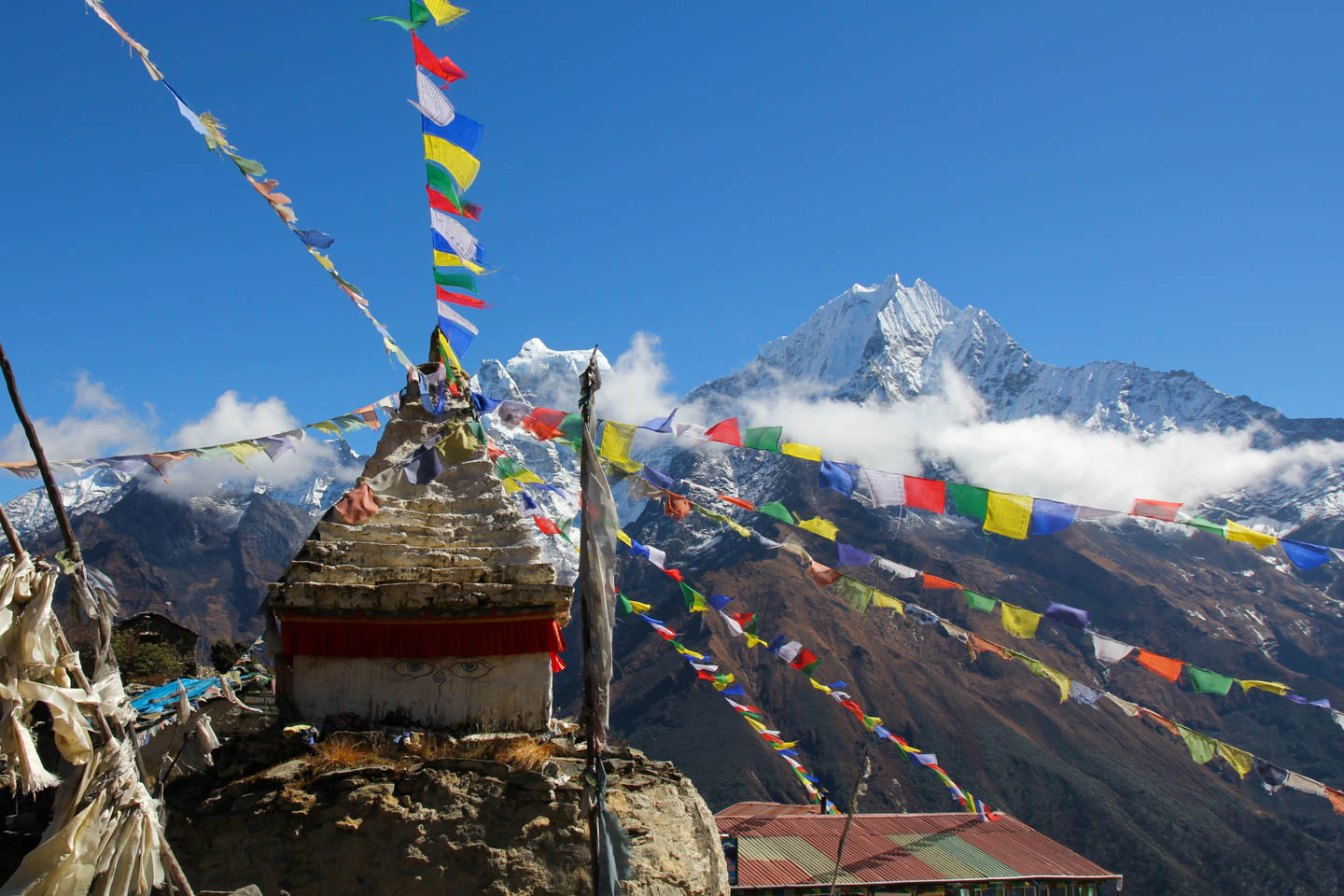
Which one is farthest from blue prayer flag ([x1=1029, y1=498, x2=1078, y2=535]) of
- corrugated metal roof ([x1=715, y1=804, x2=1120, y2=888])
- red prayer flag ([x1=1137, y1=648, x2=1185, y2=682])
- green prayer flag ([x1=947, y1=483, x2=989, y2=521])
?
corrugated metal roof ([x1=715, y1=804, x2=1120, y2=888])

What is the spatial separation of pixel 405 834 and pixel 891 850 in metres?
18.7

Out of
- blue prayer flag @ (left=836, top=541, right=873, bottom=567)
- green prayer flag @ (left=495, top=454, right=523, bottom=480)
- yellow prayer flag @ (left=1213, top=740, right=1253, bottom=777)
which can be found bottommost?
yellow prayer flag @ (left=1213, top=740, right=1253, bottom=777)

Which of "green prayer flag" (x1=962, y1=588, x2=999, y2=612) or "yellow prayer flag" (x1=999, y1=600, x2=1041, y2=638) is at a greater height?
A: "green prayer flag" (x1=962, y1=588, x2=999, y2=612)

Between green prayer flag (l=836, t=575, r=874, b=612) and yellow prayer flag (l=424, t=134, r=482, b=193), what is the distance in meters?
6.22

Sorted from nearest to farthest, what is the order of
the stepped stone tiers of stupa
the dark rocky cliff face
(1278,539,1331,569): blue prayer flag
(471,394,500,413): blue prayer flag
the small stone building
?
the stepped stone tiers of stupa → (1278,539,1331,569): blue prayer flag → (471,394,500,413): blue prayer flag → the small stone building → the dark rocky cliff face

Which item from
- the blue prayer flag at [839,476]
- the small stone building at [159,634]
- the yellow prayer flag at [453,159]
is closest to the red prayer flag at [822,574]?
the blue prayer flag at [839,476]

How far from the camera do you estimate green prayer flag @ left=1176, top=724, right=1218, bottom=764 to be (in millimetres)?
10273

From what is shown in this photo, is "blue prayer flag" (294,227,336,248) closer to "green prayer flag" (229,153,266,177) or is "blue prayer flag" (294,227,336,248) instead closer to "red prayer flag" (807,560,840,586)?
"green prayer flag" (229,153,266,177)

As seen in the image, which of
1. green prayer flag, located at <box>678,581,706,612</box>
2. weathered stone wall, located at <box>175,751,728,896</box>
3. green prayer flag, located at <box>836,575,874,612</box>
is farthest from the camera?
green prayer flag, located at <box>678,581,706,612</box>

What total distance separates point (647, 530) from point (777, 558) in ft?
143

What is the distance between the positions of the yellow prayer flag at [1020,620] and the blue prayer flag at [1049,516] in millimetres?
1551

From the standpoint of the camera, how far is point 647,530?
16900cm

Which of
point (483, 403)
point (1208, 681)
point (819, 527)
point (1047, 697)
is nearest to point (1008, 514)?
point (819, 527)

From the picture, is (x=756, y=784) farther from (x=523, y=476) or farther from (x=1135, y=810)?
(x=523, y=476)
